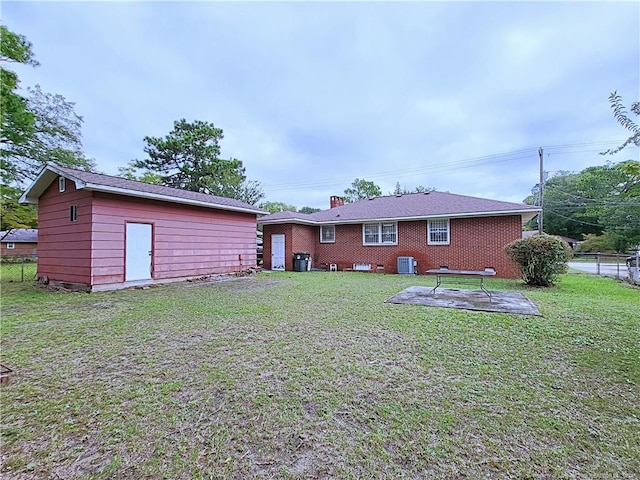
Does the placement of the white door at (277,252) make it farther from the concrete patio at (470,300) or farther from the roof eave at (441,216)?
the concrete patio at (470,300)

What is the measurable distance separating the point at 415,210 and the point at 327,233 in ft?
15.9

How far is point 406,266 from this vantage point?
13812mm

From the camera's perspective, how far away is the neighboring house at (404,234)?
12.3 meters

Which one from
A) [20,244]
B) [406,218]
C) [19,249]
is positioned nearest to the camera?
[406,218]

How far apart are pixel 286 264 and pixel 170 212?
663 centimetres

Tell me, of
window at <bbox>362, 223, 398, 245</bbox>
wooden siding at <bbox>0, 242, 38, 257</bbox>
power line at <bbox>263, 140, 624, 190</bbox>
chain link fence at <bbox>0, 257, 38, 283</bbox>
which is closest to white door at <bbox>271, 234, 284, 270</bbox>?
window at <bbox>362, 223, 398, 245</bbox>

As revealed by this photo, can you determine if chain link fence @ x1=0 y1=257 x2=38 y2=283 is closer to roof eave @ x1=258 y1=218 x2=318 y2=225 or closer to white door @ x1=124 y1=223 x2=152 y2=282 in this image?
white door @ x1=124 y1=223 x2=152 y2=282

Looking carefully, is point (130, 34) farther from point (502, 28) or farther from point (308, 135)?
Result: point (308, 135)

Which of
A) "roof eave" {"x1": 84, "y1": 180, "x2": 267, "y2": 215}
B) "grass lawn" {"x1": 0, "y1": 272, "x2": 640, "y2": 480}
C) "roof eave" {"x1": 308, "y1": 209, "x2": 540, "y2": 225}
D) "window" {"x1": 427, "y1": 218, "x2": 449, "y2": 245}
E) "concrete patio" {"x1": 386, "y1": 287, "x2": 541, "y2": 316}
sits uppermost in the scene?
"roof eave" {"x1": 84, "y1": 180, "x2": 267, "y2": 215}

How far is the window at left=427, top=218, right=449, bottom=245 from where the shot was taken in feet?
43.5

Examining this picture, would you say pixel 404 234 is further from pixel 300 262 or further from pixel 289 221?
pixel 289 221

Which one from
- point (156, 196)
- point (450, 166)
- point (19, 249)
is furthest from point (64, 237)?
point (19, 249)

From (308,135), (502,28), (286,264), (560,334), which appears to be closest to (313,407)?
(560,334)

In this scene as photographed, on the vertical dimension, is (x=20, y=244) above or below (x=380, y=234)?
above
